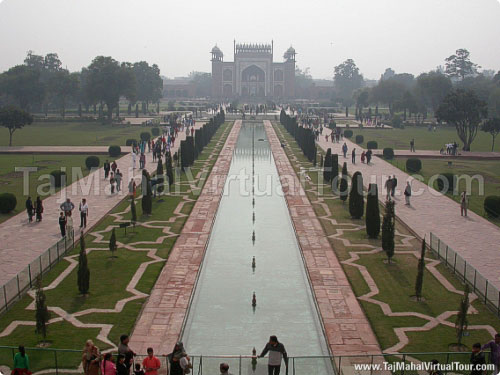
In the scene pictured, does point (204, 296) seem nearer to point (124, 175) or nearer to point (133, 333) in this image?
point (133, 333)

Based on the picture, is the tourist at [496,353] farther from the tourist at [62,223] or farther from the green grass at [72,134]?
the green grass at [72,134]

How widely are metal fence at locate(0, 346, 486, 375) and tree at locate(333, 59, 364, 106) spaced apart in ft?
342

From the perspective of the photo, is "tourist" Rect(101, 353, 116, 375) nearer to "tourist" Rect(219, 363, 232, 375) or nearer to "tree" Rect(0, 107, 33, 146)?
"tourist" Rect(219, 363, 232, 375)

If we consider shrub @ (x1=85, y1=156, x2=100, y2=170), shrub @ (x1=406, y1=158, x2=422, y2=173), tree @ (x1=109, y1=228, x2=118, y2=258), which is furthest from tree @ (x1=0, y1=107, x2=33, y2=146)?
tree @ (x1=109, y1=228, x2=118, y2=258)

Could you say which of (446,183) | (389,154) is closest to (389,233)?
(446,183)

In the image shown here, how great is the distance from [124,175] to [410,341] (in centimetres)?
1686

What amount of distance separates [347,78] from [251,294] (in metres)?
104

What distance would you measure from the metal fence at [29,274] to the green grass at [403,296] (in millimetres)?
5938

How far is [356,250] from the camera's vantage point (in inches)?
550

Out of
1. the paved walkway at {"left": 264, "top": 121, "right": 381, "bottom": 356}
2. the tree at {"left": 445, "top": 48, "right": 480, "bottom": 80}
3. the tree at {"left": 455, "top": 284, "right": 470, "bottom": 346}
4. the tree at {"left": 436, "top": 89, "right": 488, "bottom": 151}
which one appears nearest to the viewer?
the tree at {"left": 455, "top": 284, "right": 470, "bottom": 346}

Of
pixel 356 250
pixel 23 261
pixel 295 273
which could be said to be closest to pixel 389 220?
pixel 356 250

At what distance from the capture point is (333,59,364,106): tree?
111 m

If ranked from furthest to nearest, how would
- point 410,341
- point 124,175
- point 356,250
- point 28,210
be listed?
point 124,175, point 28,210, point 356,250, point 410,341

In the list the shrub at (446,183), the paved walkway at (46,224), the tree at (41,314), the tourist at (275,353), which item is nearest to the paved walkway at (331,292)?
the tourist at (275,353)
